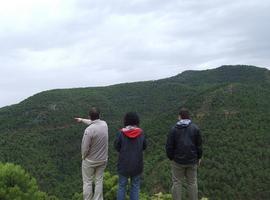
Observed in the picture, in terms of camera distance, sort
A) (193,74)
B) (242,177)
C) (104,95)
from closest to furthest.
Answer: (242,177)
(104,95)
(193,74)

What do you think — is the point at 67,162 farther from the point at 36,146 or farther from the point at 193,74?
the point at 193,74

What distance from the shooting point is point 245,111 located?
43844mm

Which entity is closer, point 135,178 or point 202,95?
point 135,178

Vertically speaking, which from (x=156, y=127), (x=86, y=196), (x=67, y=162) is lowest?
(x=67, y=162)

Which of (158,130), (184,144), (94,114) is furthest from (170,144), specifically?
(158,130)

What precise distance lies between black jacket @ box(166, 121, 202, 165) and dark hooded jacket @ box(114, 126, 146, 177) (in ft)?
1.83

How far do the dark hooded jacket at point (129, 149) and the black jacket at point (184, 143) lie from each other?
0.56 m

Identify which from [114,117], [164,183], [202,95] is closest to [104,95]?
[114,117]

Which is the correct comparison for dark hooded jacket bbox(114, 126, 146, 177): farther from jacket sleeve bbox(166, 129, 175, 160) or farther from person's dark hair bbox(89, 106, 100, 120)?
person's dark hair bbox(89, 106, 100, 120)

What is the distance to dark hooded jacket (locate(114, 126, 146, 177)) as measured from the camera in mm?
7914

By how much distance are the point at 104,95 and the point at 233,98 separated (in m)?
32.6

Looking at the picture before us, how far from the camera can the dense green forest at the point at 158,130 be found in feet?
107

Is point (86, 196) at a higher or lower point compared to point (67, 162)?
higher

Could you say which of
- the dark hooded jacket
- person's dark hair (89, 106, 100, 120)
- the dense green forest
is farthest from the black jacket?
the dense green forest
